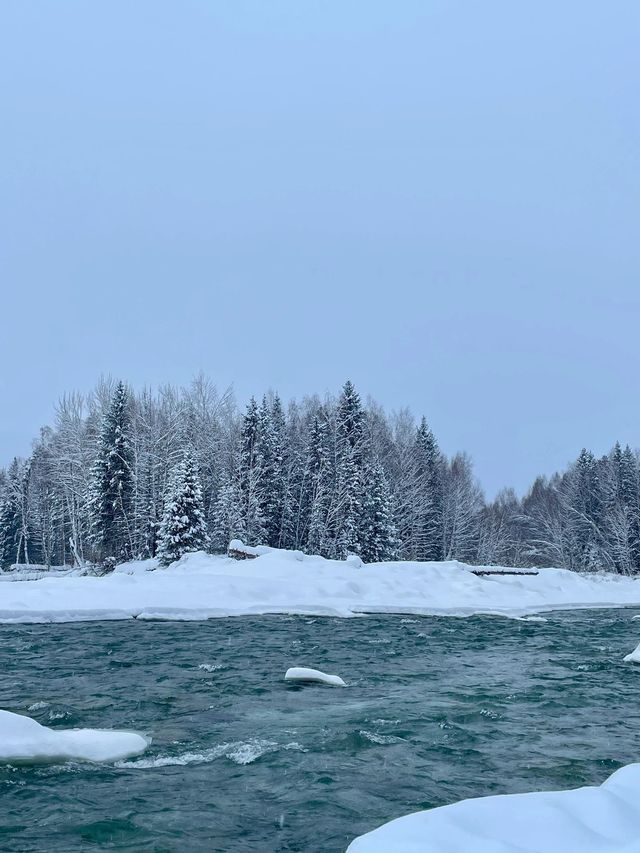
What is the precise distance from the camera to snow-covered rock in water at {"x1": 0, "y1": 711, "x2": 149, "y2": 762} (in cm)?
638

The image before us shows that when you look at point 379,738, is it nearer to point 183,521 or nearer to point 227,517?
point 183,521

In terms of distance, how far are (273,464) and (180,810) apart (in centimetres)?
4052

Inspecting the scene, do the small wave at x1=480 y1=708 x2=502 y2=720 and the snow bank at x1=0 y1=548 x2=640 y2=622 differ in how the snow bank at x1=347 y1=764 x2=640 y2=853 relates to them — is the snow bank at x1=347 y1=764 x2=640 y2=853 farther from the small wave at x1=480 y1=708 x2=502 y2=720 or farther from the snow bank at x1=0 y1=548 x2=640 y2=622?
the snow bank at x1=0 y1=548 x2=640 y2=622

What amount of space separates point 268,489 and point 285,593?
959 inches

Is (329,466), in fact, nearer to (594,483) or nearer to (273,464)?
(273,464)

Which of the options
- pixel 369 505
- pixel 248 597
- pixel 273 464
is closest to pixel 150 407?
pixel 273 464

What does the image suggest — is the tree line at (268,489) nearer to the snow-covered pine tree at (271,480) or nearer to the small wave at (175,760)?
the snow-covered pine tree at (271,480)

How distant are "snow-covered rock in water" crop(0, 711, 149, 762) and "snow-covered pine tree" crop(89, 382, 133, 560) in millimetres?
37845

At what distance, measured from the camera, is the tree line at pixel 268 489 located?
4328cm

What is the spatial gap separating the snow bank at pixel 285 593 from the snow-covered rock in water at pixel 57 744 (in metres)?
11.3

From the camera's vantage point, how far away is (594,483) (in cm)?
6519

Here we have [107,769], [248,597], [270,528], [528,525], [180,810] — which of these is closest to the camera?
[180,810]

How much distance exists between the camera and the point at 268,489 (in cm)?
4578

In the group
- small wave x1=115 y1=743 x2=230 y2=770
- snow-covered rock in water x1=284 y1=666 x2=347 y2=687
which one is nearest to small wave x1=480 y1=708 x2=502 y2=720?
snow-covered rock in water x1=284 y1=666 x2=347 y2=687
